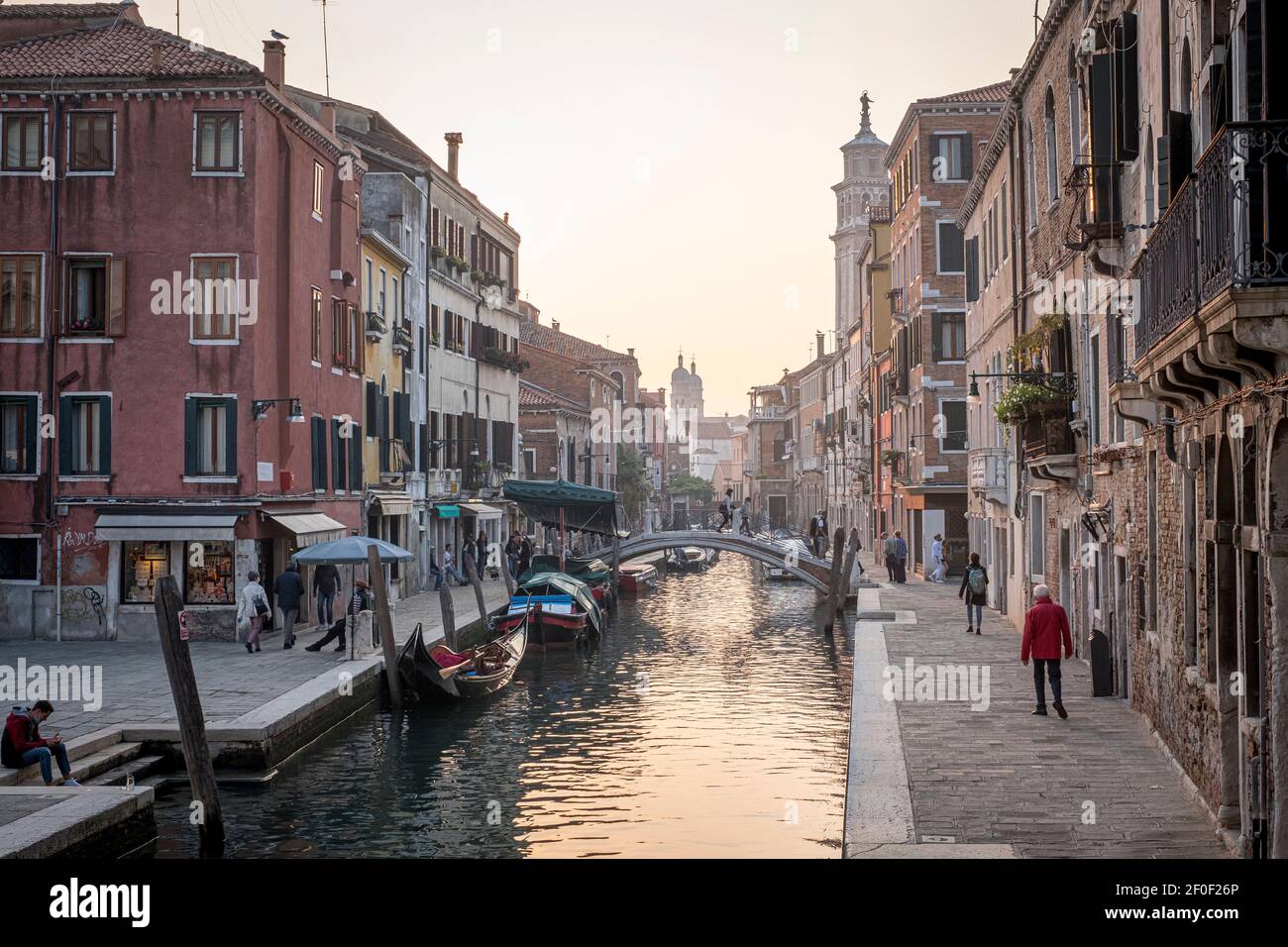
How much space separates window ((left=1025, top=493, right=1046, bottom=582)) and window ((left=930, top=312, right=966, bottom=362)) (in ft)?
55.8

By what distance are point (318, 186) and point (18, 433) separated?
711 cm

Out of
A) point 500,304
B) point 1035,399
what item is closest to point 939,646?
point 1035,399

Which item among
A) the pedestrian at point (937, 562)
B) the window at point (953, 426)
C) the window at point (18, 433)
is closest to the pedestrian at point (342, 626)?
the window at point (18, 433)

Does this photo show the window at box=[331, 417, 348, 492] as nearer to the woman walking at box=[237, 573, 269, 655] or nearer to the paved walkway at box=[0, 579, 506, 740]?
the paved walkway at box=[0, 579, 506, 740]

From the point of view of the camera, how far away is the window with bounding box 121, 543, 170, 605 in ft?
76.4

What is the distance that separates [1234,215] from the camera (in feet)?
24.2

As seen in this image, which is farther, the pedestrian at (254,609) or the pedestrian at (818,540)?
the pedestrian at (818,540)

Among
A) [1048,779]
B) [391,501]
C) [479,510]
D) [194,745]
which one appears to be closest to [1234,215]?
[1048,779]

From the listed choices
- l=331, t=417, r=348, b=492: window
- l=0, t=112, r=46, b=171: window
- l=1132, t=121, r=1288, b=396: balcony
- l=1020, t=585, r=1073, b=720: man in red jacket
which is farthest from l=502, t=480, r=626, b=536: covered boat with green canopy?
l=1132, t=121, r=1288, b=396: balcony

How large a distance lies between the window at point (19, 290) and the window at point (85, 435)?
1.37 metres

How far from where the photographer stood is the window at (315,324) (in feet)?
85.8

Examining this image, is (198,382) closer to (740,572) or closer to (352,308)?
(352,308)

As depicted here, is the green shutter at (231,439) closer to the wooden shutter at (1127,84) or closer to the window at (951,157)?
the wooden shutter at (1127,84)

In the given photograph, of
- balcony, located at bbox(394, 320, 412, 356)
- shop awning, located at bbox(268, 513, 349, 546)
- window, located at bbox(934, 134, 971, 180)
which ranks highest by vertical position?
window, located at bbox(934, 134, 971, 180)
